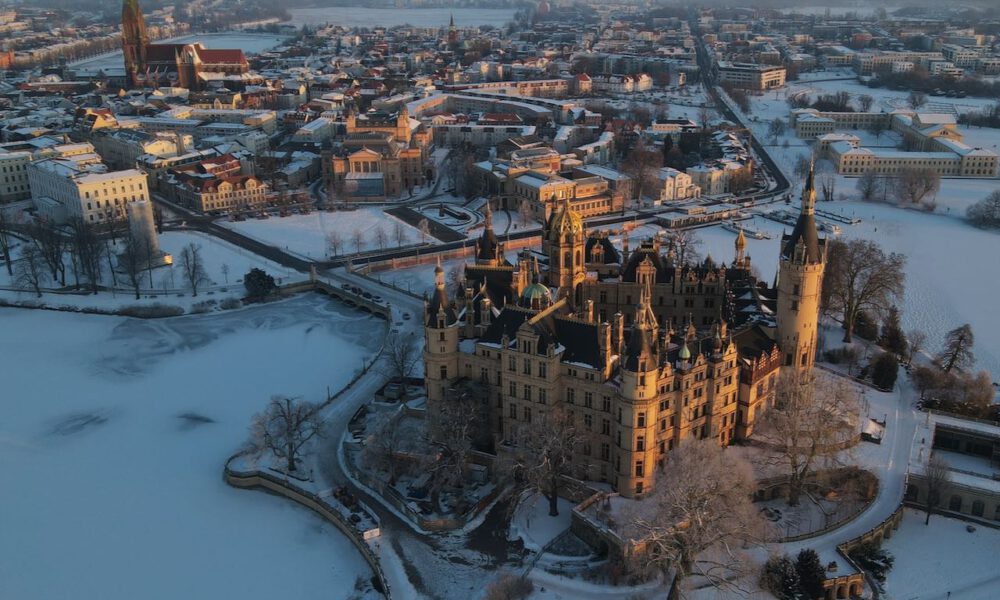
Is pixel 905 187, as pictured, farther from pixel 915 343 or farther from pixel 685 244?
pixel 915 343

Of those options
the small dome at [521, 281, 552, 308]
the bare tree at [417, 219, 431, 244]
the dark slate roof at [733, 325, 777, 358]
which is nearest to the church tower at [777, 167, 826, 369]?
the dark slate roof at [733, 325, 777, 358]

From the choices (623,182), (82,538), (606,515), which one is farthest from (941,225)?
(82,538)

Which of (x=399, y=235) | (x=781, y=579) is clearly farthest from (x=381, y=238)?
(x=781, y=579)

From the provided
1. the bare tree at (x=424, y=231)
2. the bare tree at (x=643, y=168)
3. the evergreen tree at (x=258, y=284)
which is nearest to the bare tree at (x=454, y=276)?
the bare tree at (x=424, y=231)

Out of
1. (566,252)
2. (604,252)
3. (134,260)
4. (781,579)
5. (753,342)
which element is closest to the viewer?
(781,579)

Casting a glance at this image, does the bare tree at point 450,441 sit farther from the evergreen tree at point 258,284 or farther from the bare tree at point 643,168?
the bare tree at point 643,168

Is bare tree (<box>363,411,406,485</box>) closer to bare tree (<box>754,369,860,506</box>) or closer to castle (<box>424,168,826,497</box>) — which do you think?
castle (<box>424,168,826,497</box>)

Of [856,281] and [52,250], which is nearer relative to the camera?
[856,281]
